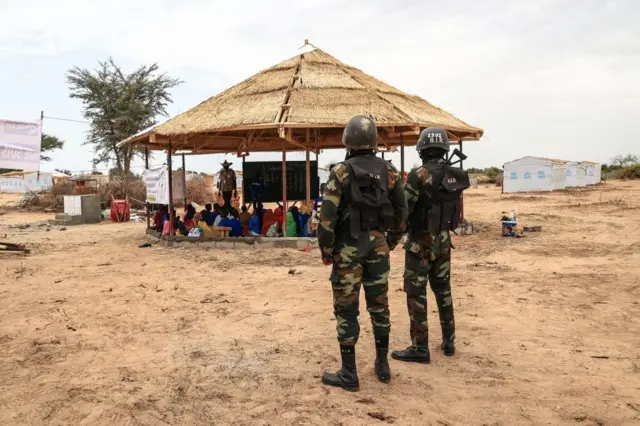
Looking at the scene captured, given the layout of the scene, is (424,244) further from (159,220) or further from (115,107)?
(115,107)

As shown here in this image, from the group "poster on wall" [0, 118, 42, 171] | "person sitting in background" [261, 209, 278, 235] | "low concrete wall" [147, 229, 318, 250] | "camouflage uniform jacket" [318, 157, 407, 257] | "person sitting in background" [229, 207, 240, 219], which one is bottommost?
"low concrete wall" [147, 229, 318, 250]

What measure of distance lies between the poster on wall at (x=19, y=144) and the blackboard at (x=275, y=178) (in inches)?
197

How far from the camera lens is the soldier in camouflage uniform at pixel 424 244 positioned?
4.02 meters

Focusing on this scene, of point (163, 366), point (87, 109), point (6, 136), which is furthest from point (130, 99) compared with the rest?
point (163, 366)

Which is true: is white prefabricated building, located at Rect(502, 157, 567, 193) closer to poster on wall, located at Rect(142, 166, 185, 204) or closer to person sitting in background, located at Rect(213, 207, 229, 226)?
poster on wall, located at Rect(142, 166, 185, 204)

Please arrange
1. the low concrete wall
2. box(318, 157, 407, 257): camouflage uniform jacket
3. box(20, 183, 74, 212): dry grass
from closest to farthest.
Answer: box(318, 157, 407, 257): camouflage uniform jacket, the low concrete wall, box(20, 183, 74, 212): dry grass

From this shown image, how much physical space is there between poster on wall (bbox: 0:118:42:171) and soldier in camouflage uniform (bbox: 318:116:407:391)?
9.49 metres

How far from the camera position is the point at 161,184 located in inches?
476

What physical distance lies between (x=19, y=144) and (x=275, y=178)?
20.2 feet

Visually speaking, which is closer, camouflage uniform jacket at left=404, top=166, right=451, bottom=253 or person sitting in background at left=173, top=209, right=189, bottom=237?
camouflage uniform jacket at left=404, top=166, right=451, bottom=253

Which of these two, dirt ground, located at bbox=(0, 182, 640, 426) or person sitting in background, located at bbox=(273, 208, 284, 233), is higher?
person sitting in background, located at bbox=(273, 208, 284, 233)

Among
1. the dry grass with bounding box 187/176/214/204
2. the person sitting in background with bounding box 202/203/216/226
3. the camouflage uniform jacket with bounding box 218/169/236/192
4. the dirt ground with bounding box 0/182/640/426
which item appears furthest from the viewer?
the dry grass with bounding box 187/176/214/204

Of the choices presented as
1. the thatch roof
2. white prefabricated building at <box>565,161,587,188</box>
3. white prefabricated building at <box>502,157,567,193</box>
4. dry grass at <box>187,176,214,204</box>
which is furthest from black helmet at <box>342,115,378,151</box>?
white prefabricated building at <box>565,161,587,188</box>

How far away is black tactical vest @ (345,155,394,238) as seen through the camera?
3.49m
